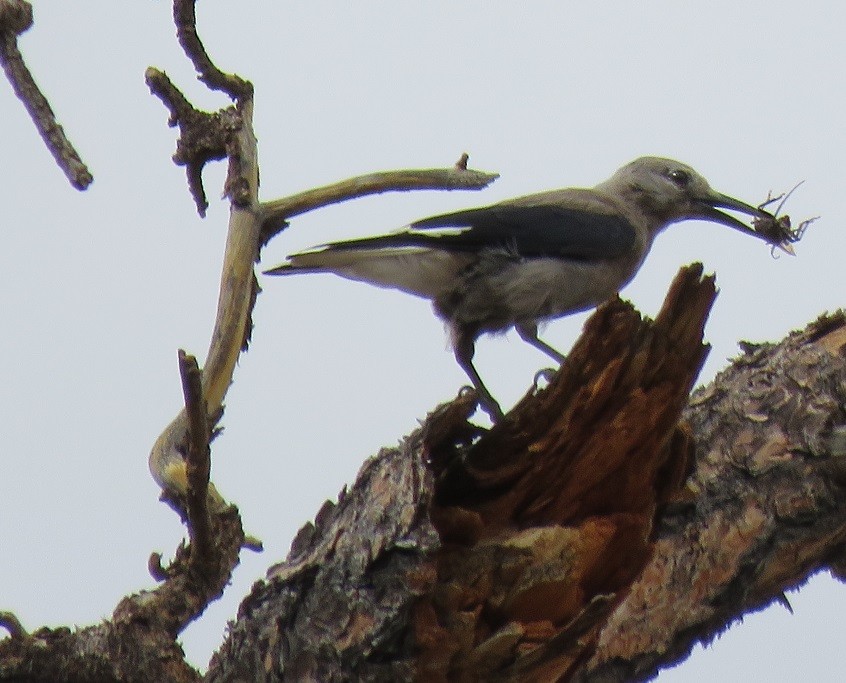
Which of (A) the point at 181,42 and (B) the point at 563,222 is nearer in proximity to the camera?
(A) the point at 181,42

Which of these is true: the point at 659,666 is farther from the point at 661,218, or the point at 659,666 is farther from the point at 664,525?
the point at 661,218

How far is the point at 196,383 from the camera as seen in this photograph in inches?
123

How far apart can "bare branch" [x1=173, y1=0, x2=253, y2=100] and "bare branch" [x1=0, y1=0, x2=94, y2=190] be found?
0.49 meters

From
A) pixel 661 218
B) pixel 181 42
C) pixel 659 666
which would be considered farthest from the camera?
pixel 661 218

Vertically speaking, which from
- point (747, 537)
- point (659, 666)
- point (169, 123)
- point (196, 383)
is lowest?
point (659, 666)

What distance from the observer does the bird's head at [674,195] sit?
658cm

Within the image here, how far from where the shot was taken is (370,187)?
4.57m

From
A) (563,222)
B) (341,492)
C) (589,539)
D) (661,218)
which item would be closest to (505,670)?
(589,539)

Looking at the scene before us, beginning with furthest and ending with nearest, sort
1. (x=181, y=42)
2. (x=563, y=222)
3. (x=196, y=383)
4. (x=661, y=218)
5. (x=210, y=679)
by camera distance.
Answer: (x=661, y=218), (x=563, y=222), (x=181, y=42), (x=210, y=679), (x=196, y=383)

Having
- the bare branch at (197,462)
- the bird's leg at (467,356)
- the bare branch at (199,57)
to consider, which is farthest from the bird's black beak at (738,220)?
the bare branch at (197,462)

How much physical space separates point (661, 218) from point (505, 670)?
12.6 ft

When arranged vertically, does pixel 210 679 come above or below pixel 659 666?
above

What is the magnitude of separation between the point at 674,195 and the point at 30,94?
3897 mm

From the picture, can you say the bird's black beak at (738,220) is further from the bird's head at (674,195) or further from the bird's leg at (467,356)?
the bird's leg at (467,356)
